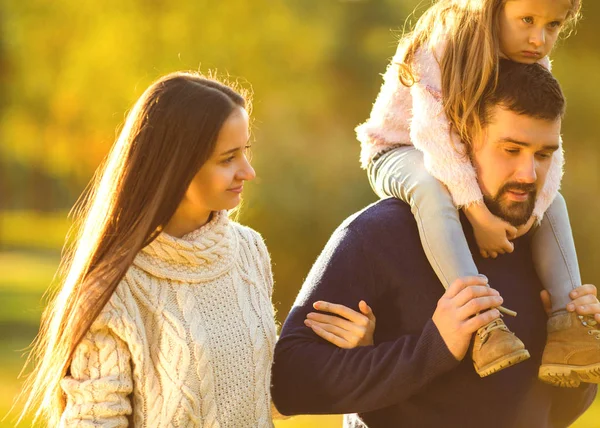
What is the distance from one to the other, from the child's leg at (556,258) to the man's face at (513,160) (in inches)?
6.1

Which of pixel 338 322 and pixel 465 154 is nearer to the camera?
pixel 338 322


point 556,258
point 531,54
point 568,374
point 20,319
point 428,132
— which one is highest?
point 531,54

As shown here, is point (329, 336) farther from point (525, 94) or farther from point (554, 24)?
point (554, 24)

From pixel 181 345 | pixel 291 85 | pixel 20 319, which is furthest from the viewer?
pixel 20 319

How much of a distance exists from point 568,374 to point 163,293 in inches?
44.9

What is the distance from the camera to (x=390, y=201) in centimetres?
302

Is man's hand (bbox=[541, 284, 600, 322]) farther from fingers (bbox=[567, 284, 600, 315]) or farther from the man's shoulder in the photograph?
the man's shoulder

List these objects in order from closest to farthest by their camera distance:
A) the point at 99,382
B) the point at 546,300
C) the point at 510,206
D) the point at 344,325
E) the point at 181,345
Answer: the point at 99,382, the point at 181,345, the point at 344,325, the point at 510,206, the point at 546,300

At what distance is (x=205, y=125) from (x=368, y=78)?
27.1 ft

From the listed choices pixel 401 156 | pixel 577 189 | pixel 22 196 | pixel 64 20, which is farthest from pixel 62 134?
pixel 401 156

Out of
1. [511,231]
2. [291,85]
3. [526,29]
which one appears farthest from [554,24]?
[291,85]

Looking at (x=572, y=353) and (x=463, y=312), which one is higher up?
(x=463, y=312)

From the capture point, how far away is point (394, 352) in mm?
2725

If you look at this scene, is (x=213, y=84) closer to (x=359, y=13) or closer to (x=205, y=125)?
(x=205, y=125)
